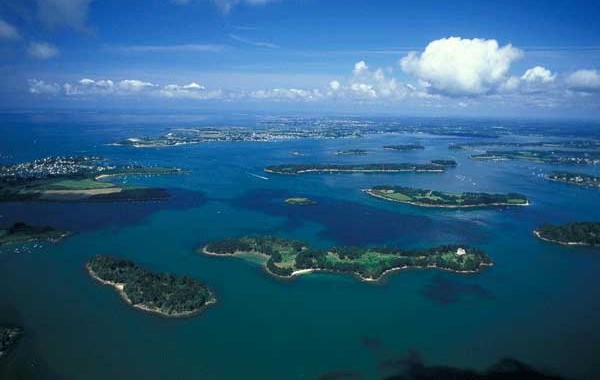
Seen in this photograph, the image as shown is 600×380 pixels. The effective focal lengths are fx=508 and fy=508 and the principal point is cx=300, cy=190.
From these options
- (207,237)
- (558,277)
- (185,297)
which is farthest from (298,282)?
(558,277)

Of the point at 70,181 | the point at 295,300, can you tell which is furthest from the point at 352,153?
the point at 295,300

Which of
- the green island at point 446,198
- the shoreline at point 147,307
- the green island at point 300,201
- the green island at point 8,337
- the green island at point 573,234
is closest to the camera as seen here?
the green island at point 8,337

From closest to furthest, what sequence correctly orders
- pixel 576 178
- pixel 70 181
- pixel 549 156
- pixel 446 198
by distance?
pixel 446 198, pixel 70 181, pixel 576 178, pixel 549 156

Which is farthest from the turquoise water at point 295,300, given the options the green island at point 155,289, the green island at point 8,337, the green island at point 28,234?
the green island at point 28,234

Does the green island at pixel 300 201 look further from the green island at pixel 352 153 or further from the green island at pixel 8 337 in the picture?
the green island at pixel 352 153

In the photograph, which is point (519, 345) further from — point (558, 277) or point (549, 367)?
point (558, 277)

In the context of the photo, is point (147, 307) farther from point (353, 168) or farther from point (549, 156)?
point (549, 156)

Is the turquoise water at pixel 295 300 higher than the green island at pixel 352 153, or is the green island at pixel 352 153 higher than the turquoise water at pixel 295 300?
the green island at pixel 352 153
